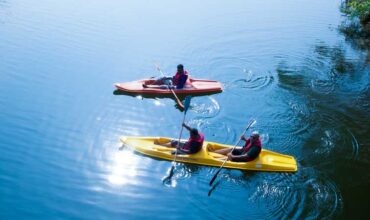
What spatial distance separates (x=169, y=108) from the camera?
16.6 metres

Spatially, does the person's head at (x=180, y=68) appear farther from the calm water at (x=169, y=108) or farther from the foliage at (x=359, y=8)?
the foliage at (x=359, y=8)

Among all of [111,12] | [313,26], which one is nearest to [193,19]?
[111,12]

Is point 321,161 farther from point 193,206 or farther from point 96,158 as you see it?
point 96,158

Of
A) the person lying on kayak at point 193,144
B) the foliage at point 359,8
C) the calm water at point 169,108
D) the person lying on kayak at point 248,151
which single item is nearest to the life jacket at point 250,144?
the person lying on kayak at point 248,151

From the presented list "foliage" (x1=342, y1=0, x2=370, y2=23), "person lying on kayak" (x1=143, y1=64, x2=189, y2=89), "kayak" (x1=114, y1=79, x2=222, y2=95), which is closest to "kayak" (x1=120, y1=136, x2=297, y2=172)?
"kayak" (x1=114, y1=79, x2=222, y2=95)

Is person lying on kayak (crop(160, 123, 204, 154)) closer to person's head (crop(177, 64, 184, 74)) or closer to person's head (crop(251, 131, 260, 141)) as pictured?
person's head (crop(251, 131, 260, 141))

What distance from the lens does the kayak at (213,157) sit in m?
12.9

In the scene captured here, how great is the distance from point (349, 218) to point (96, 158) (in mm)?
7310

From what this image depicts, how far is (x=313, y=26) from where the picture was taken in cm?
2566

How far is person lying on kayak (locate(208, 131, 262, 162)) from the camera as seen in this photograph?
41.9ft

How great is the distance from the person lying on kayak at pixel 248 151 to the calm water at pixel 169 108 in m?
0.42

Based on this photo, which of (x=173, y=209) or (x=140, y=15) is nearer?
(x=173, y=209)

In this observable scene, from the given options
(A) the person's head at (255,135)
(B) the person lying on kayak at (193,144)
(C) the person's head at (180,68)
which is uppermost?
(C) the person's head at (180,68)

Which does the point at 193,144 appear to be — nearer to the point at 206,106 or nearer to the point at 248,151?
the point at 248,151
